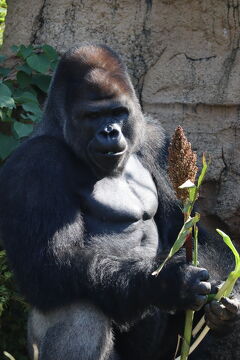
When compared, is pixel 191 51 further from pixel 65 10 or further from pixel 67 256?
pixel 67 256

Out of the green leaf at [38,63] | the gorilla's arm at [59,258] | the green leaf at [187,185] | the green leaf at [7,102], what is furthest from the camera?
the green leaf at [38,63]

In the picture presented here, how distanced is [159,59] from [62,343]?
1948mm

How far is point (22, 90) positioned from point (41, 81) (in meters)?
0.12

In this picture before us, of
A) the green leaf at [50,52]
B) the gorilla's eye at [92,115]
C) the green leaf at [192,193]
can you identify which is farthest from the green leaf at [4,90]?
the green leaf at [192,193]

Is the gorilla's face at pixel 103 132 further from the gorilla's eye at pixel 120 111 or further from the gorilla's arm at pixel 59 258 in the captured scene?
the gorilla's arm at pixel 59 258

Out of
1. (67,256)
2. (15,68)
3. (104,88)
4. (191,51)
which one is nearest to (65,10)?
(15,68)

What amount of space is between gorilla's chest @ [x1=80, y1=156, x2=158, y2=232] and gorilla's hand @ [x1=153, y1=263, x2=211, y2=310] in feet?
1.75

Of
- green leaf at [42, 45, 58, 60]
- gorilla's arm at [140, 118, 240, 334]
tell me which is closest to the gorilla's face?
gorilla's arm at [140, 118, 240, 334]

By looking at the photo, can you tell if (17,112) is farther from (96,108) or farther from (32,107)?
(96,108)

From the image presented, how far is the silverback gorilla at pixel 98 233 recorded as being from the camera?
357 cm

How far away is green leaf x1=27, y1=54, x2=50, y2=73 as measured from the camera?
479 cm

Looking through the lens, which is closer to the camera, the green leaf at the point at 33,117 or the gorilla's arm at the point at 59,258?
the gorilla's arm at the point at 59,258

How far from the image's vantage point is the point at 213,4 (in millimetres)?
4746

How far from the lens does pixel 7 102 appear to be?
457cm
